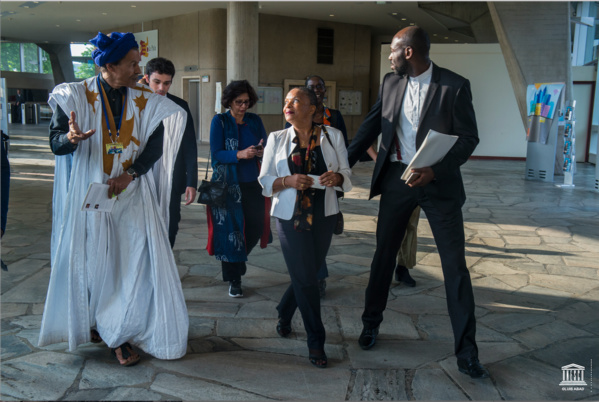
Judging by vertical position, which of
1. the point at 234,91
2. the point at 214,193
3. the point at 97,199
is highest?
the point at 234,91

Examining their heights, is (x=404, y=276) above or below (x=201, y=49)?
below

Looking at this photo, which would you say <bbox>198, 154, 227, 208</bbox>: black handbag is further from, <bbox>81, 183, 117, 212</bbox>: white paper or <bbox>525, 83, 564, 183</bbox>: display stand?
<bbox>525, 83, 564, 183</bbox>: display stand

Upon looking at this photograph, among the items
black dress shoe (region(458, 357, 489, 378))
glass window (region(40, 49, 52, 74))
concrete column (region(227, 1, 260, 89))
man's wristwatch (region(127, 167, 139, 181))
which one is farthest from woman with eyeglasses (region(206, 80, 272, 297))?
glass window (region(40, 49, 52, 74))

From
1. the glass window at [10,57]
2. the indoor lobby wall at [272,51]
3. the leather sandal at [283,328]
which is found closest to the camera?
the leather sandal at [283,328]

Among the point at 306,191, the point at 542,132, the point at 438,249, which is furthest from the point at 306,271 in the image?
the point at 542,132

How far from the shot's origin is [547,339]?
12.6ft

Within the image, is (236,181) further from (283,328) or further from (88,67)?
(88,67)

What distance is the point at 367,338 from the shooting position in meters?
3.65

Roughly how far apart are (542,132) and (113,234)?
38.6 ft

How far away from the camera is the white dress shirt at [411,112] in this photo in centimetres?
342

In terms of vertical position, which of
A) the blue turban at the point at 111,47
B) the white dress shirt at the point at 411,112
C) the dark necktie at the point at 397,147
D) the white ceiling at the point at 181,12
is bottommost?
the dark necktie at the point at 397,147

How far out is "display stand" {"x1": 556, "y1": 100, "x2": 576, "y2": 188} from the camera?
12.0 m

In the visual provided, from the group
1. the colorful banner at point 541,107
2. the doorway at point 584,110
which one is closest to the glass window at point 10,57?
the doorway at point 584,110

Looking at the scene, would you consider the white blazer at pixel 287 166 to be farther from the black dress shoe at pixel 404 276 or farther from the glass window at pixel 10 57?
the glass window at pixel 10 57
